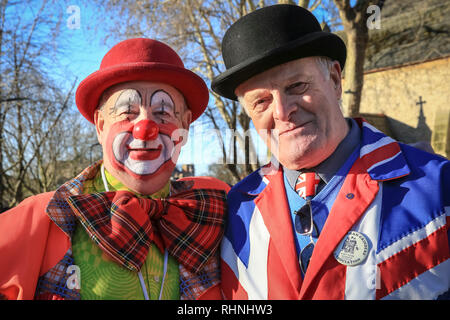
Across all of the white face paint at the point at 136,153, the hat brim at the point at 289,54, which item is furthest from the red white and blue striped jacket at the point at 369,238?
the white face paint at the point at 136,153

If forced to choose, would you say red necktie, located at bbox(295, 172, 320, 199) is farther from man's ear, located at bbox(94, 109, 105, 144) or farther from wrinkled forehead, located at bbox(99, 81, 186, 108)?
man's ear, located at bbox(94, 109, 105, 144)

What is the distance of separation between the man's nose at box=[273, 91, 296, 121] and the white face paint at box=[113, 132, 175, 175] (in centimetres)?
72

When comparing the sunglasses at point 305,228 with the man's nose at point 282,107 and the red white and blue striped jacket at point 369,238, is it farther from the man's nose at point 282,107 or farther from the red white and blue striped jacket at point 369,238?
the man's nose at point 282,107

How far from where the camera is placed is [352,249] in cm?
175

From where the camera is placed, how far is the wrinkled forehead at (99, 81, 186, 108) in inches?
89.1

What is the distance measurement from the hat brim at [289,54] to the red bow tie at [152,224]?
71cm

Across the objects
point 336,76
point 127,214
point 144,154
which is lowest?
point 127,214

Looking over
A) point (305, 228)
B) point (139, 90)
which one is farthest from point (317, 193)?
point (139, 90)

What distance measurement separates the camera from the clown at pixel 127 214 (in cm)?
189

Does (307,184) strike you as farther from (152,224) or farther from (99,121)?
(99,121)

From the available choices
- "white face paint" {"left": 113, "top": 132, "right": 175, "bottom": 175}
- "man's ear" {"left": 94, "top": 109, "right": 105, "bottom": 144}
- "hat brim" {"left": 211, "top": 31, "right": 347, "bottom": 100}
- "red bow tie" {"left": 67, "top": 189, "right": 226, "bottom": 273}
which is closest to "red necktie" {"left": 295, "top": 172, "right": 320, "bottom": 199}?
"red bow tie" {"left": 67, "top": 189, "right": 226, "bottom": 273}

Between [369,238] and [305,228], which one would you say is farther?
[305,228]

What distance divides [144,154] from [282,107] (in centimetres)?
83

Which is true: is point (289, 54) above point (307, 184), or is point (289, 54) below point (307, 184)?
above
